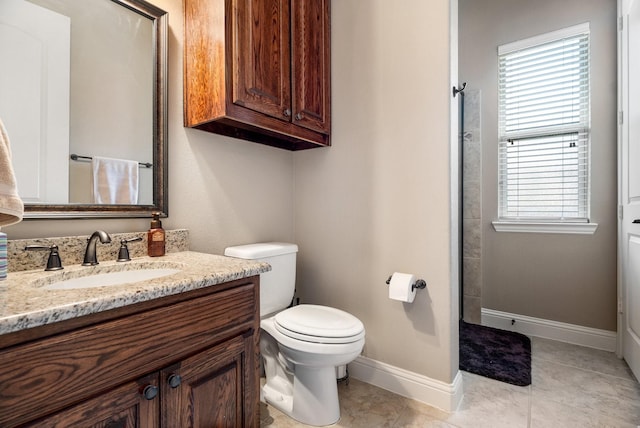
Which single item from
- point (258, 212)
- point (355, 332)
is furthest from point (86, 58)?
point (355, 332)

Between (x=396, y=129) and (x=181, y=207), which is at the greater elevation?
(x=396, y=129)

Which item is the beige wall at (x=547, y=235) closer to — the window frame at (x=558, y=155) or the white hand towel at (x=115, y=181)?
the window frame at (x=558, y=155)

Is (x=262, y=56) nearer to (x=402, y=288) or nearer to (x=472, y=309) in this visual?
(x=402, y=288)

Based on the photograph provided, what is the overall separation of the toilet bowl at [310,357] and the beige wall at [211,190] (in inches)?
21.8

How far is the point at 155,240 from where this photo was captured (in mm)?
1334

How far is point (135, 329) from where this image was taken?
0.80 m

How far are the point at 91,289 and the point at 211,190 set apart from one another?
0.91 m

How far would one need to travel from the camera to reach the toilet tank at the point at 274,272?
1.58 metres

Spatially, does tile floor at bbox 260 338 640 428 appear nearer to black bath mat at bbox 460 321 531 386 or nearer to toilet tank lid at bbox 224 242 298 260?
black bath mat at bbox 460 321 531 386

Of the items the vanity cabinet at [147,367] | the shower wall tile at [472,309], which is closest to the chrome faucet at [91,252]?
the vanity cabinet at [147,367]

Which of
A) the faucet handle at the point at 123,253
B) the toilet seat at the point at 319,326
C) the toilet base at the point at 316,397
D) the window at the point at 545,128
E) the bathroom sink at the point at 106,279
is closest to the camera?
the bathroom sink at the point at 106,279

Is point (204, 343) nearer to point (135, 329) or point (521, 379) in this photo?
point (135, 329)

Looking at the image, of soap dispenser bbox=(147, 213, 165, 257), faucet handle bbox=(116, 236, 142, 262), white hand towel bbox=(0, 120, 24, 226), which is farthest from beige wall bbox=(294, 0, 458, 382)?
white hand towel bbox=(0, 120, 24, 226)

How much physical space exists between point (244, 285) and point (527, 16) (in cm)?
295
